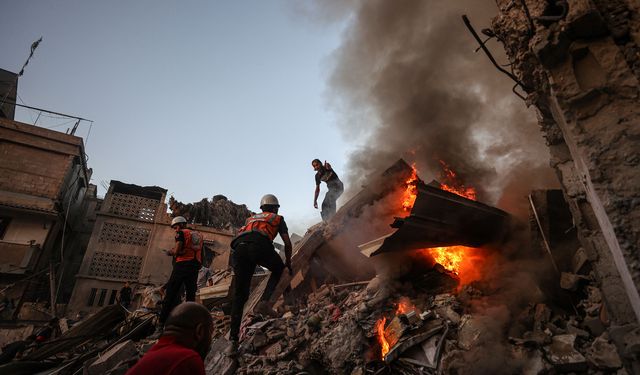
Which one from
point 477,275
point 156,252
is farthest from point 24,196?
point 477,275

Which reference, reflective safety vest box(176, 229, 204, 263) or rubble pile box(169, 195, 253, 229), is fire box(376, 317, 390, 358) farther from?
rubble pile box(169, 195, 253, 229)

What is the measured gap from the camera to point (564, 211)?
394 centimetres

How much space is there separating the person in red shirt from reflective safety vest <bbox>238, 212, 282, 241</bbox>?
2.28m

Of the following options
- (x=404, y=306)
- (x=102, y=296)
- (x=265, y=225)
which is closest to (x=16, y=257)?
(x=102, y=296)

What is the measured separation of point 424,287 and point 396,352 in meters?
1.68

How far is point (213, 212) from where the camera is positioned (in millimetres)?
19266

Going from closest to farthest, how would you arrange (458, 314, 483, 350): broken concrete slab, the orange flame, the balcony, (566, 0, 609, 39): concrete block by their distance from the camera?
(566, 0, 609, 39): concrete block < (458, 314, 483, 350): broken concrete slab < the orange flame < the balcony

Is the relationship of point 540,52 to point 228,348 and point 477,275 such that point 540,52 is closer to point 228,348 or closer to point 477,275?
point 477,275

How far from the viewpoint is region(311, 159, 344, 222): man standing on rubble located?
7.96m

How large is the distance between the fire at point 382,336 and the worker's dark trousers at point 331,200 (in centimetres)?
410

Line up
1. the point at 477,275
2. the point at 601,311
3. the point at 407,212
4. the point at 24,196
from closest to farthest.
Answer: the point at 601,311 < the point at 477,275 < the point at 407,212 < the point at 24,196

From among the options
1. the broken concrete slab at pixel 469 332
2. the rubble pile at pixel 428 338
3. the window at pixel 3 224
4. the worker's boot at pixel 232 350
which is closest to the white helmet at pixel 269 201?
the rubble pile at pixel 428 338

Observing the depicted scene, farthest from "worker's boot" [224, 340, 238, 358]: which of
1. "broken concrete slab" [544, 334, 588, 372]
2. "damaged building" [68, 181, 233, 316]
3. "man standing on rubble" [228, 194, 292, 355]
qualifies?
"damaged building" [68, 181, 233, 316]

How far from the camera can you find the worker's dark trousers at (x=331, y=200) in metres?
7.94
